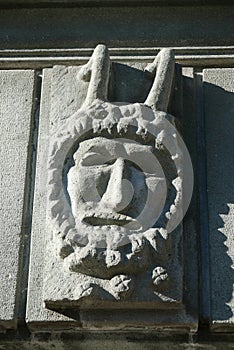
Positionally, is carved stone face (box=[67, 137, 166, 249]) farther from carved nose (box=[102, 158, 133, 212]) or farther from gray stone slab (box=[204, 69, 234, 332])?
gray stone slab (box=[204, 69, 234, 332])

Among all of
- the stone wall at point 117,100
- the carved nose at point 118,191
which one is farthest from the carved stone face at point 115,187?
the stone wall at point 117,100

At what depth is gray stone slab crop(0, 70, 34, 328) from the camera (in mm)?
3092

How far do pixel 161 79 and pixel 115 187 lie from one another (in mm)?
445

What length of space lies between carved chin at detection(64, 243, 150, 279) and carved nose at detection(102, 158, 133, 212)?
0.43 feet

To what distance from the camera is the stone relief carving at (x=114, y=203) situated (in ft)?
9.75

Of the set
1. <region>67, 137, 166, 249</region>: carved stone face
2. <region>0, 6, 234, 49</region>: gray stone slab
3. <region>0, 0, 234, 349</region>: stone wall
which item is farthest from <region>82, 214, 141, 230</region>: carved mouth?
<region>0, 6, 234, 49</region>: gray stone slab

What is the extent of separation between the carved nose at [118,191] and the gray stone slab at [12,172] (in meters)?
0.31

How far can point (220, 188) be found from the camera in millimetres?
3234

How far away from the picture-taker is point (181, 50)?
3.56 metres

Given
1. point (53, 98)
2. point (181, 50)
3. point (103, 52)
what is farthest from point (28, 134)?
point (181, 50)

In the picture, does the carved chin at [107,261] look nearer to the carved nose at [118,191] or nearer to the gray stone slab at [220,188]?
the carved nose at [118,191]

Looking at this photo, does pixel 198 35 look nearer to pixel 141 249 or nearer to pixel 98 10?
pixel 98 10

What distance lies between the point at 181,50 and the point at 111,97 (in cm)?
35

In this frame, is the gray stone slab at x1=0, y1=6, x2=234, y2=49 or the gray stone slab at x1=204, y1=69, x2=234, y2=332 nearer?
the gray stone slab at x1=204, y1=69, x2=234, y2=332
